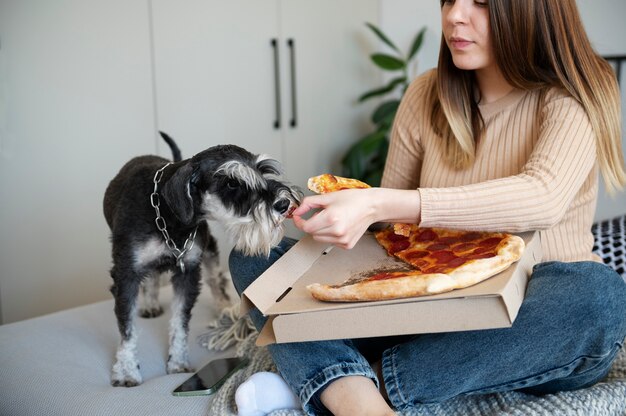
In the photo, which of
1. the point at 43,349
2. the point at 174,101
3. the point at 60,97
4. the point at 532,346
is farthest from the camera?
the point at 174,101

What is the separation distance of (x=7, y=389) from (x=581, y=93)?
146cm

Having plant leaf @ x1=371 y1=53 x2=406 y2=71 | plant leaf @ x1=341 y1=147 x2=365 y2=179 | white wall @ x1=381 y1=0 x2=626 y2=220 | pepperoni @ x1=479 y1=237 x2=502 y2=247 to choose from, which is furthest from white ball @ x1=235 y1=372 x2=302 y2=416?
plant leaf @ x1=371 y1=53 x2=406 y2=71

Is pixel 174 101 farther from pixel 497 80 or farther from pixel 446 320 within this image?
pixel 446 320

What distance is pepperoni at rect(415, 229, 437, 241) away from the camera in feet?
4.57

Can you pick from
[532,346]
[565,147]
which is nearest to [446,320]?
[532,346]

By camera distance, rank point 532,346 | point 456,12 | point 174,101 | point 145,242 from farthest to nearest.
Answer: point 174,101, point 145,242, point 456,12, point 532,346

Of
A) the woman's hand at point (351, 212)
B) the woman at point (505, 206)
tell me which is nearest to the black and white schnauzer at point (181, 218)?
the woman at point (505, 206)

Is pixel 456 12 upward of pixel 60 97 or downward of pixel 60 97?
upward

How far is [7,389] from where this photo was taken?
150 cm

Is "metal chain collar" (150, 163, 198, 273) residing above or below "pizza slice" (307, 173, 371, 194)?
below

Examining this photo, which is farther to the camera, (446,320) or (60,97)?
(60,97)

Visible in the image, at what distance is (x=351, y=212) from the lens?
1150 millimetres

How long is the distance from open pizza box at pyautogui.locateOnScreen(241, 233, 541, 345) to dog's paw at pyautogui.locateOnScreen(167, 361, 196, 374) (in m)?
0.52

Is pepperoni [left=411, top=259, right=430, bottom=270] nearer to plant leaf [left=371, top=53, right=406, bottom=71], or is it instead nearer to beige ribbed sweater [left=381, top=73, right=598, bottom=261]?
beige ribbed sweater [left=381, top=73, right=598, bottom=261]
